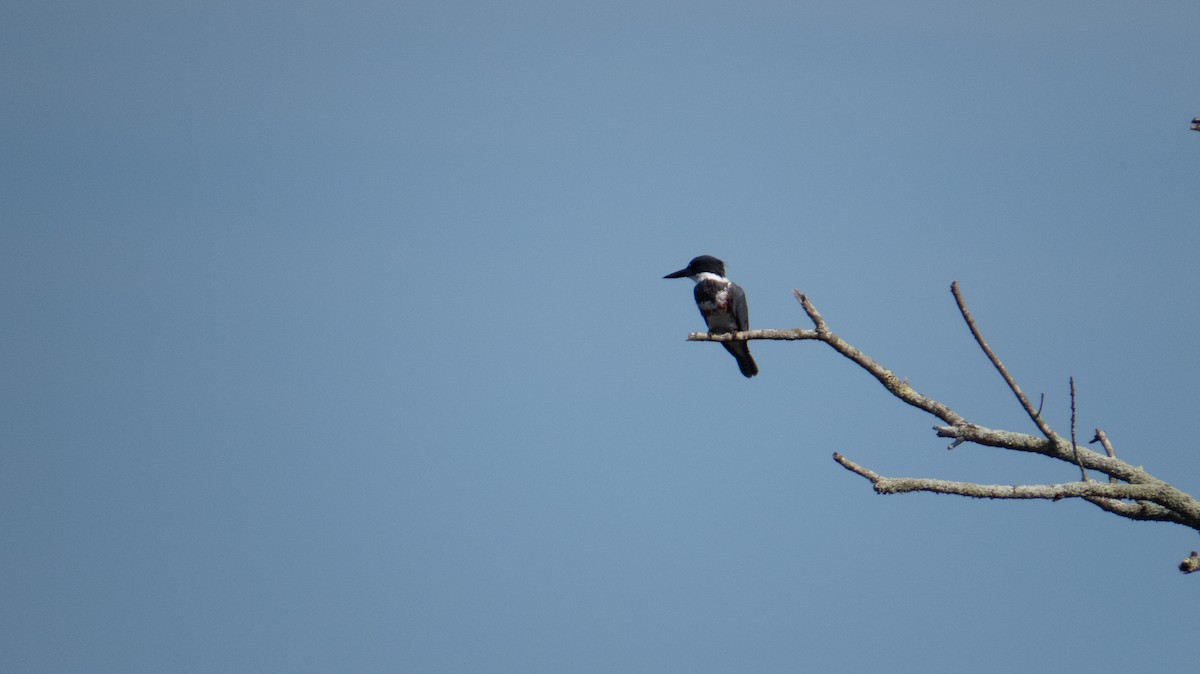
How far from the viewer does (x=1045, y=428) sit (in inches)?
184

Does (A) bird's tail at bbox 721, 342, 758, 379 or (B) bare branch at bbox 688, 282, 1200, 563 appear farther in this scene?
(A) bird's tail at bbox 721, 342, 758, 379

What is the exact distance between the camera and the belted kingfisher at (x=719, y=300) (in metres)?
15.3

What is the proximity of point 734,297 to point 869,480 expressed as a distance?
35.9ft

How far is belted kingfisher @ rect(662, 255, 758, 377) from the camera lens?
15312mm

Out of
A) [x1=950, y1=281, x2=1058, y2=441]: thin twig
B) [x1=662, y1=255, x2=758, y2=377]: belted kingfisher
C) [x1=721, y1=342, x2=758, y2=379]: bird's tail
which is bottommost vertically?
[x1=950, y1=281, x2=1058, y2=441]: thin twig

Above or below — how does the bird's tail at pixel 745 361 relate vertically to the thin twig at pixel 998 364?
above

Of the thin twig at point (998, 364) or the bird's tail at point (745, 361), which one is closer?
the thin twig at point (998, 364)

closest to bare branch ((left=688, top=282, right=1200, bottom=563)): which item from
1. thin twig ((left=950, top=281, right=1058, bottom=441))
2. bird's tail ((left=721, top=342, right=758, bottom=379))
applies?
thin twig ((left=950, top=281, right=1058, bottom=441))

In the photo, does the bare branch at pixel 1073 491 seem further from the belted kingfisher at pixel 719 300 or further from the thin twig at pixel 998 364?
the belted kingfisher at pixel 719 300

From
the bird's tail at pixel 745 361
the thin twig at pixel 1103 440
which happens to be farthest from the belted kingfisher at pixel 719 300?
the thin twig at pixel 1103 440

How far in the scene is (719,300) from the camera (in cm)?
1528

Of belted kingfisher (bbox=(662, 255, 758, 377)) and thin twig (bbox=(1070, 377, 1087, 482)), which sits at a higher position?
belted kingfisher (bbox=(662, 255, 758, 377))

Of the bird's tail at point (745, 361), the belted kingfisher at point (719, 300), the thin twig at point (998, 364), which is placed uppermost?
the belted kingfisher at point (719, 300)

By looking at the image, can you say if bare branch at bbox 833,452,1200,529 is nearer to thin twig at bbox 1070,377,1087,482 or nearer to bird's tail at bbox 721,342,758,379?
thin twig at bbox 1070,377,1087,482
